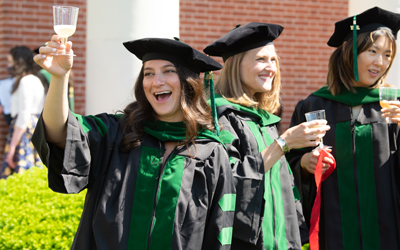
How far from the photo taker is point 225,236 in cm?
286

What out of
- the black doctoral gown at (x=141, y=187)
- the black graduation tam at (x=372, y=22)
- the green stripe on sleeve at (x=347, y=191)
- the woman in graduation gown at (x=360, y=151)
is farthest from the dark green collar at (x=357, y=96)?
the black doctoral gown at (x=141, y=187)

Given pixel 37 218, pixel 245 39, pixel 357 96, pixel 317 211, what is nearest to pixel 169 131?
pixel 245 39

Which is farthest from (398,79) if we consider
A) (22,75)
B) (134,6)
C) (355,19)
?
(22,75)

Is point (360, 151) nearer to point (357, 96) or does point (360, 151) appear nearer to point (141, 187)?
point (357, 96)

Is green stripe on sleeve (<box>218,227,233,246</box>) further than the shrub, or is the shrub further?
the shrub

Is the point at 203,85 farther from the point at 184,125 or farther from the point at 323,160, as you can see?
the point at 323,160

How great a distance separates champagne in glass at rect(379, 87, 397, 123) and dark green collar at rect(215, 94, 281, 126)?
73cm

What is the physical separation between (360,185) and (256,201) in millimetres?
1038

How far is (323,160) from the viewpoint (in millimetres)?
3637

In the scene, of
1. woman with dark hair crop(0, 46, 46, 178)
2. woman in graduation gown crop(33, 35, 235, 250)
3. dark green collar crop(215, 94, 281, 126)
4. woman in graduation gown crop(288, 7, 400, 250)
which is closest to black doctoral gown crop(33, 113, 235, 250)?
woman in graduation gown crop(33, 35, 235, 250)

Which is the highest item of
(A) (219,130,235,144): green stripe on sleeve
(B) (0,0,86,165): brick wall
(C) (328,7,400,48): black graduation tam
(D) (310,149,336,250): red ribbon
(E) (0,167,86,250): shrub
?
(B) (0,0,86,165): brick wall

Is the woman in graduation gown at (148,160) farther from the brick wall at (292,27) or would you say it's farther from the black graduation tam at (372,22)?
the brick wall at (292,27)

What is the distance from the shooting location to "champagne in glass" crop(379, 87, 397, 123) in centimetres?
359

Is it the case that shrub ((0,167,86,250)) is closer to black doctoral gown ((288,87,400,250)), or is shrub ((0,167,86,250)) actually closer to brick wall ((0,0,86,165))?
black doctoral gown ((288,87,400,250))
